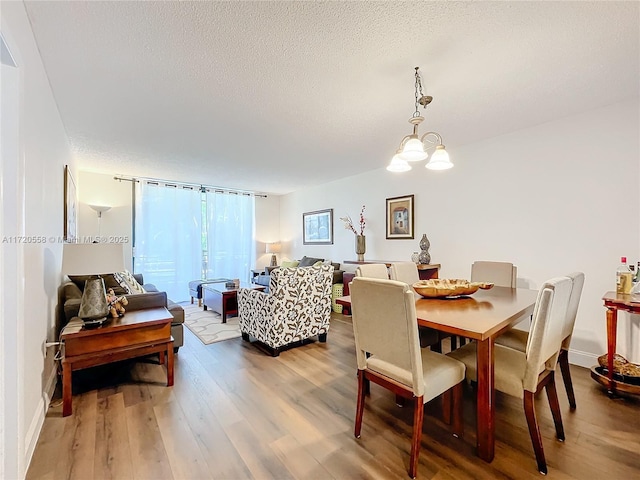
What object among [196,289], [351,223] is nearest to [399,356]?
[351,223]

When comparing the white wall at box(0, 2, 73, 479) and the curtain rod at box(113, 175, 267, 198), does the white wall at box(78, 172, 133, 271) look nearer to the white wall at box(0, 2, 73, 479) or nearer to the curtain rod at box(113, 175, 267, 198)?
the curtain rod at box(113, 175, 267, 198)

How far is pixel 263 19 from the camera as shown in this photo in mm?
1580

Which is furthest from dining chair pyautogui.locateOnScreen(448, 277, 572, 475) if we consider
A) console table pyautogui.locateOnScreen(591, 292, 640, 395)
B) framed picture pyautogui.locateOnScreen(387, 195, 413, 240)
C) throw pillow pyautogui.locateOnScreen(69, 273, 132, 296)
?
throw pillow pyautogui.locateOnScreen(69, 273, 132, 296)

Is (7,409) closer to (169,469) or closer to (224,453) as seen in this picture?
(169,469)

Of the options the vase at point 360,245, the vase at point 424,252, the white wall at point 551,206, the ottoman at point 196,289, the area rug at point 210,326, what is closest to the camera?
the white wall at point 551,206

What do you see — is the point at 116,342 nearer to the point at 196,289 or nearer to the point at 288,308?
the point at 288,308

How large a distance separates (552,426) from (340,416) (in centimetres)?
135

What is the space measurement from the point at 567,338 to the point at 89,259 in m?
3.35

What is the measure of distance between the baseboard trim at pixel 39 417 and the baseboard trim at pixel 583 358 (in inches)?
166

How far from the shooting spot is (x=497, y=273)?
2818mm

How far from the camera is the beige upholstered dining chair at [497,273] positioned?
2.74 m

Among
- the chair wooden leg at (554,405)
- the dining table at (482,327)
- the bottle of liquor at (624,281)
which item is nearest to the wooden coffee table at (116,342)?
Answer: the dining table at (482,327)

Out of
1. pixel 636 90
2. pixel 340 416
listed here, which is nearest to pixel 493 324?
pixel 340 416

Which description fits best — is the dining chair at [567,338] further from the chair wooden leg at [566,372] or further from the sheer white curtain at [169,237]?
the sheer white curtain at [169,237]
